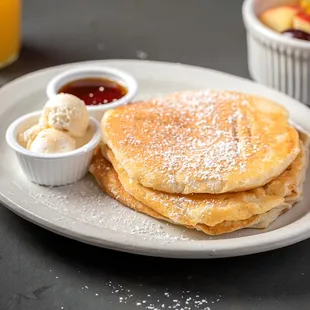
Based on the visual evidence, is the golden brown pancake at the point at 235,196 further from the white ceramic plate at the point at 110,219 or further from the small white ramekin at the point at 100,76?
the small white ramekin at the point at 100,76

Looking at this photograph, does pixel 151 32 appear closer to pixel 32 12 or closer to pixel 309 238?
pixel 32 12

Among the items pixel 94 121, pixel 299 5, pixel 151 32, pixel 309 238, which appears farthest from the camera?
pixel 151 32

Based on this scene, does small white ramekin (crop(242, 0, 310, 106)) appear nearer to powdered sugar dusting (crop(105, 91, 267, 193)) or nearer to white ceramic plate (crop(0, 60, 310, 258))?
white ceramic plate (crop(0, 60, 310, 258))

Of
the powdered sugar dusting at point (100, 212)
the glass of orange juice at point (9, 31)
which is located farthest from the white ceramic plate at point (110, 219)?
the glass of orange juice at point (9, 31)

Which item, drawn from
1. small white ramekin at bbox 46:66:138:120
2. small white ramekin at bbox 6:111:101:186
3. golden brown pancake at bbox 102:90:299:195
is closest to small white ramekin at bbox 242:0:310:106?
golden brown pancake at bbox 102:90:299:195

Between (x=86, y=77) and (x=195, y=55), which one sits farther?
(x=195, y=55)

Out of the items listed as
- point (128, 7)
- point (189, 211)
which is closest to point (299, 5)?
point (128, 7)
